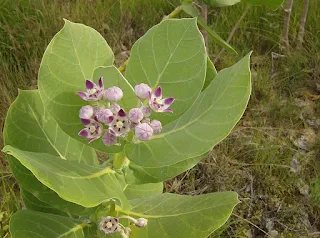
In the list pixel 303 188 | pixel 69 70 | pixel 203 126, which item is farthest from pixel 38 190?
pixel 303 188

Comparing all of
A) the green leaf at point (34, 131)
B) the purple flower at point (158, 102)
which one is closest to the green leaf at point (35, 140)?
the green leaf at point (34, 131)

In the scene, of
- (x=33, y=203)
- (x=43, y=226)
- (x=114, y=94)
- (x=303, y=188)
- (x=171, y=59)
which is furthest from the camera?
(x=303, y=188)

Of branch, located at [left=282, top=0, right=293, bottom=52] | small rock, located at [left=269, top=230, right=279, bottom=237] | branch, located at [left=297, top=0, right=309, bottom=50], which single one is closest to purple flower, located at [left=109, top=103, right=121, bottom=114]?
small rock, located at [left=269, top=230, right=279, bottom=237]

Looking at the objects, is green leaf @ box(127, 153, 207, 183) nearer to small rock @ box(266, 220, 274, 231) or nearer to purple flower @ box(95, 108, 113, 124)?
purple flower @ box(95, 108, 113, 124)

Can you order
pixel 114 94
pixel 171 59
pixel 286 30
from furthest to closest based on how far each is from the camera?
1. pixel 286 30
2. pixel 171 59
3. pixel 114 94

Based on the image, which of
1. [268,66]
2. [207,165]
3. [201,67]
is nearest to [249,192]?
[207,165]

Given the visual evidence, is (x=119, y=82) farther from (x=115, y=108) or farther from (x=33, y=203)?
(x=33, y=203)

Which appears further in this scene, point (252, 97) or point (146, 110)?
point (252, 97)
